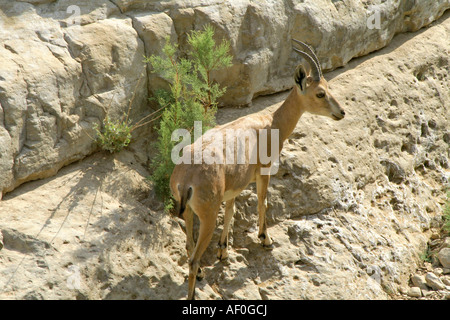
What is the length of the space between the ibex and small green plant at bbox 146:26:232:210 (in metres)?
0.63

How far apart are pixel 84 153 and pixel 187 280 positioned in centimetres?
228

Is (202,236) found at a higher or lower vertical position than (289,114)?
lower

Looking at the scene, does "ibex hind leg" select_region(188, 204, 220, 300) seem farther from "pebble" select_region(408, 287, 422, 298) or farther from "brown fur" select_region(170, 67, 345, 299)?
"pebble" select_region(408, 287, 422, 298)

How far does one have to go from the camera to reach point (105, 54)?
25.3ft

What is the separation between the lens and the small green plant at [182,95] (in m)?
7.54

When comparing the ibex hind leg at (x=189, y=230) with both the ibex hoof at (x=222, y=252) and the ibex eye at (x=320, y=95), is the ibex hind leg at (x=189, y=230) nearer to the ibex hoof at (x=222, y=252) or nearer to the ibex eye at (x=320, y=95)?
the ibex hoof at (x=222, y=252)

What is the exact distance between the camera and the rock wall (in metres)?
6.94

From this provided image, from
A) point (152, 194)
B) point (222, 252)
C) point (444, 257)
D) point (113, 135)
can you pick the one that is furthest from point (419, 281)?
point (113, 135)

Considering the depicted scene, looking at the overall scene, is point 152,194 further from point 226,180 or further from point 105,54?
point 105,54

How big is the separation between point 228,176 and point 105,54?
103 inches

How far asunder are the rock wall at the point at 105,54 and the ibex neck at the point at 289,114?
4.47ft

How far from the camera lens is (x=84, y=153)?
755 cm
